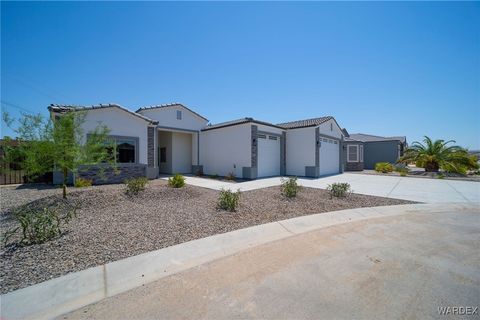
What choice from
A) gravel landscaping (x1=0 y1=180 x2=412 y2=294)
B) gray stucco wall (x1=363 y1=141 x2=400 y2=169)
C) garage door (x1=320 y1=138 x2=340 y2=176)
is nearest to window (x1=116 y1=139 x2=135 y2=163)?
gravel landscaping (x1=0 y1=180 x2=412 y2=294)

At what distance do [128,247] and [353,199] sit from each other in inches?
323

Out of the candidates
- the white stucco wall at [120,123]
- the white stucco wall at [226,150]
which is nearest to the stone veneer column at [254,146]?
the white stucco wall at [226,150]

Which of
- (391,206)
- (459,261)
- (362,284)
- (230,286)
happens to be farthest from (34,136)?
(391,206)

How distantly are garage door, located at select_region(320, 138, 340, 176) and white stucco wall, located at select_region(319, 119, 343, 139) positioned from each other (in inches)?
22.6

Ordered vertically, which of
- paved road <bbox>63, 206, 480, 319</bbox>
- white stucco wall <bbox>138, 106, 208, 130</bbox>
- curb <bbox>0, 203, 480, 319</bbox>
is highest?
white stucco wall <bbox>138, 106, 208, 130</bbox>

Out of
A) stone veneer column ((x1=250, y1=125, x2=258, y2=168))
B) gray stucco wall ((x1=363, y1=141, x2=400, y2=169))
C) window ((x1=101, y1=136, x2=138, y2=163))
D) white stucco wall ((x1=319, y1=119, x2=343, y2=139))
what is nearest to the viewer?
window ((x1=101, y1=136, x2=138, y2=163))

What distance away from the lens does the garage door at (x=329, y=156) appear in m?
18.5

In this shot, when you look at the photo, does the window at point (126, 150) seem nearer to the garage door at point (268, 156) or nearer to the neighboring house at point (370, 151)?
the garage door at point (268, 156)

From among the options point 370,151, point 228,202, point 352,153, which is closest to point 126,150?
point 228,202

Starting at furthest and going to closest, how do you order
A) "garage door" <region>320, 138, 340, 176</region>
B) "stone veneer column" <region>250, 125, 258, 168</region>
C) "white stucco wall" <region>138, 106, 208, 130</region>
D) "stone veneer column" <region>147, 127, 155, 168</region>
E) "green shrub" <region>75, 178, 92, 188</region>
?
"garage door" <region>320, 138, 340, 176</region> < "white stucco wall" <region>138, 106, 208, 130</region> < "stone veneer column" <region>250, 125, 258, 168</region> < "stone veneer column" <region>147, 127, 155, 168</region> < "green shrub" <region>75, 178, 92, 188</region>

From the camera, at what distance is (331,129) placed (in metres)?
19.7

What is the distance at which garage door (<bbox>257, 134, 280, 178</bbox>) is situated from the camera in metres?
15.7

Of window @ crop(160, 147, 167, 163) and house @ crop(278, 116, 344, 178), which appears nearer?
house @ crop(278, 116, 344, 178)

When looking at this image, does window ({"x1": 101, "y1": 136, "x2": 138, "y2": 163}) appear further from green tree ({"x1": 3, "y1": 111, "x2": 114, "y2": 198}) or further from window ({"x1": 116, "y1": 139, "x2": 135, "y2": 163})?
green tree ({"x1": 3, "y1": 111, "x2": 114, "y2": 198})
